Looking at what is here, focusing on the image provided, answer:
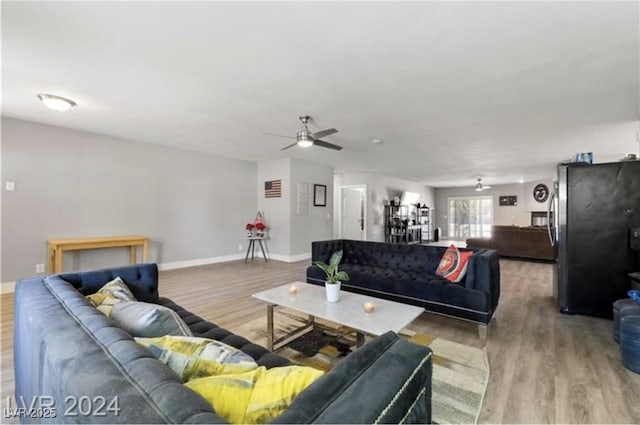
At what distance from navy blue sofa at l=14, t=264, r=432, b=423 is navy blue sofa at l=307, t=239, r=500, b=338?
7.04 ft

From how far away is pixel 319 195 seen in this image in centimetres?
750

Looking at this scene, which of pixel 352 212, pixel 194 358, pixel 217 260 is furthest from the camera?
Answer: pixel 352 212

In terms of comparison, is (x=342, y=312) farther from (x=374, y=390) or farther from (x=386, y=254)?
(x=386, y=254)

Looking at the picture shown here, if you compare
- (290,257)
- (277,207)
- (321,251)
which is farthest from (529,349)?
(277,207)

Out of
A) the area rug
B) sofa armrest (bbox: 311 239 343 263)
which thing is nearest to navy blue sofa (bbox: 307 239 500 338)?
sofa armrest (bbox: 311 239 343 263)

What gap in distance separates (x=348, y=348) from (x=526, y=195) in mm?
11861

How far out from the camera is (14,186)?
4.04 metres

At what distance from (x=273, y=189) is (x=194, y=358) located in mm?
6156

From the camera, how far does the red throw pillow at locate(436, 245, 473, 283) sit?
301cm

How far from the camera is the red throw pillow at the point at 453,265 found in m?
3.01

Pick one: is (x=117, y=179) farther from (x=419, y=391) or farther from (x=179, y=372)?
(x=419, y=391)

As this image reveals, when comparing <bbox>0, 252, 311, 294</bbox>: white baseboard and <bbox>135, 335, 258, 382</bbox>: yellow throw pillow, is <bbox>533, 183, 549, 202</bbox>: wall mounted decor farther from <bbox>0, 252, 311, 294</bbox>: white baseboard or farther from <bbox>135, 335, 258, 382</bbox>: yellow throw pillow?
<bbox>135, 335, 258, 382</bbox>: yellow throw pillow

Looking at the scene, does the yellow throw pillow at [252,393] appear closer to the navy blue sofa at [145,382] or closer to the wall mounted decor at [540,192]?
the navy blue sofa at [145,382]

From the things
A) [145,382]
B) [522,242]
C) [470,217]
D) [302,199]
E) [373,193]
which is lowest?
[522,242]
